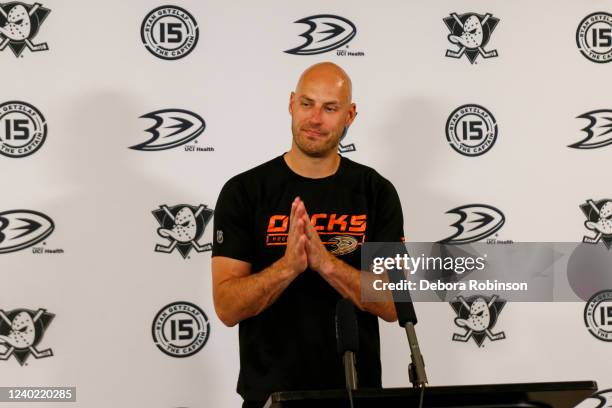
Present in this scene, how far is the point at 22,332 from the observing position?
3.16 metres

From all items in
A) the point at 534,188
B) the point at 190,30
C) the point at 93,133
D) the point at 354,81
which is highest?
the point at 190,30

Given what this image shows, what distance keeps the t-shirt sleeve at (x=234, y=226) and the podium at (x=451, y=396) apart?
104 centimetres

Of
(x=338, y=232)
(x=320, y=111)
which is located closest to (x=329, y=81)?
(x=320, y=111)

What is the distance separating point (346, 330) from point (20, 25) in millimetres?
2211

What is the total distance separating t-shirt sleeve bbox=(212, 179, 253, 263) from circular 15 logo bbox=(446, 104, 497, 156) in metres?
1.10

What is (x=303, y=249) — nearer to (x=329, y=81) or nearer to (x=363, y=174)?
(x=363, y=174)

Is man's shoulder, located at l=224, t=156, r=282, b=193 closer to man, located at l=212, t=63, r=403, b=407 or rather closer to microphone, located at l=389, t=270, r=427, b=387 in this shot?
man, located at l=212, t=63, r=403, b=407

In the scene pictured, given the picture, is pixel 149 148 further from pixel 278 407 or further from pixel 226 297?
pixel 278 407

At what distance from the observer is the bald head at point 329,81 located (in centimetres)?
276

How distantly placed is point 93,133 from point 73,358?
857mm

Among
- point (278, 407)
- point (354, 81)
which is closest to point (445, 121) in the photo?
point (354, 81)

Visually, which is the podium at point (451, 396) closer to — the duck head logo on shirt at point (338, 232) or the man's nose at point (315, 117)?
the duck head logo on shirt at point (338, 232)

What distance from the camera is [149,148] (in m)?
3.27

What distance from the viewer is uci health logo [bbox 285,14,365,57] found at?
3387 mm
